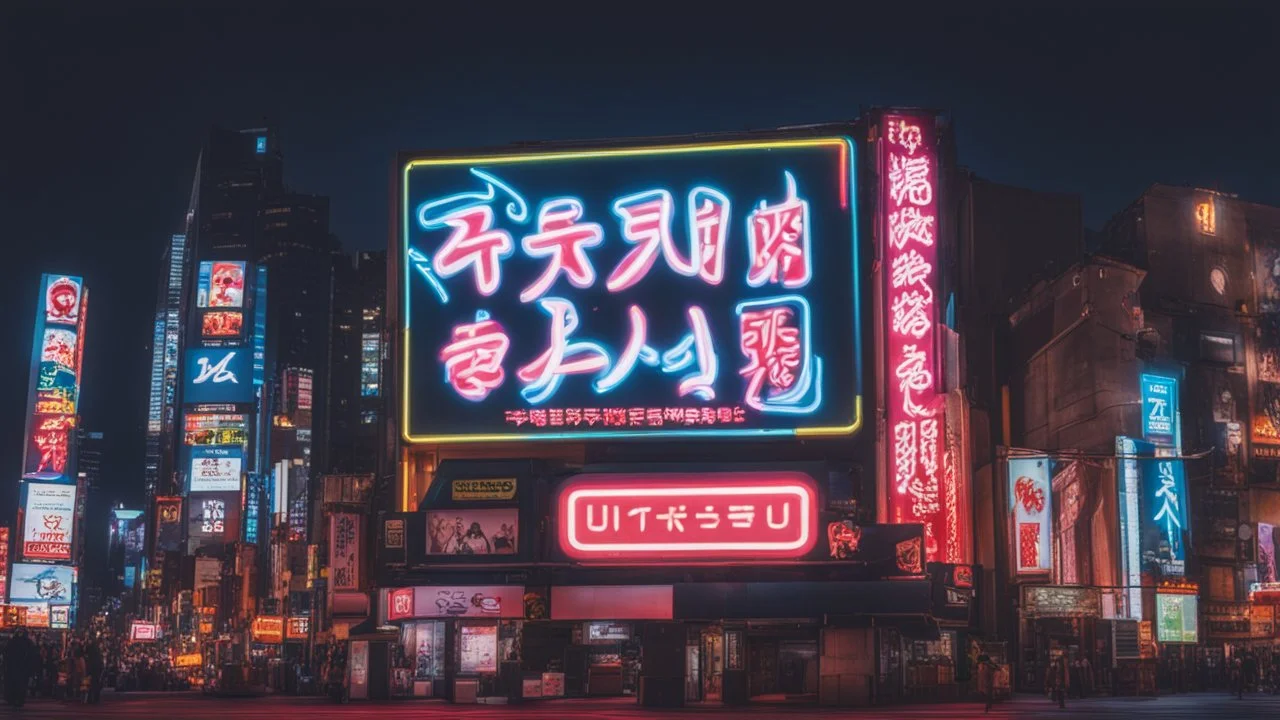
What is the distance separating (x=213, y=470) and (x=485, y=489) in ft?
512

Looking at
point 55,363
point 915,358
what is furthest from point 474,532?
point 55,363

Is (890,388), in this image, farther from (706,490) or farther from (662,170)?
(662,170)

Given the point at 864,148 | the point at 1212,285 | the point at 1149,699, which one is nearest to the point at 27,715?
the point at 864,148

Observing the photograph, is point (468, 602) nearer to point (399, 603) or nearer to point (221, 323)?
point (399, 603)

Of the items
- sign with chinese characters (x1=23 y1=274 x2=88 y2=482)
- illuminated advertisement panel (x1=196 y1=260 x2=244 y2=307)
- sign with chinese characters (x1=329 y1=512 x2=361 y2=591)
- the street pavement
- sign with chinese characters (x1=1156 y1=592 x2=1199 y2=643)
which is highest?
illuminated advertisement panel (x1=196 y1=260 x2=244 y2=307)

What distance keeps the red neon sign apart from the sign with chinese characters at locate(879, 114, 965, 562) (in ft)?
10.8

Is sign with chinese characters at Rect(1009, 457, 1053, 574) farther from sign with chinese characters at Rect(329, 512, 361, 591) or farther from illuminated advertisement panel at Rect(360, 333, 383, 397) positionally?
illuminated advertisement panel at Rect(360, 333, 383, 397)

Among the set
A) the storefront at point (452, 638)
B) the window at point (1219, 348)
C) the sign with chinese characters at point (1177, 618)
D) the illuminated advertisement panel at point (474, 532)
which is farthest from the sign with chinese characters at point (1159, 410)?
the illuminated advertisement panel at point (474, 532)

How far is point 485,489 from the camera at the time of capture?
40156mm

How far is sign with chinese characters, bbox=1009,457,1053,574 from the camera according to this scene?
5250 centimetres

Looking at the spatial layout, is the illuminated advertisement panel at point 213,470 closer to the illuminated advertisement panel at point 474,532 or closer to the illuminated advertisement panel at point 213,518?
the illuminated advertisement panel at point 213,518

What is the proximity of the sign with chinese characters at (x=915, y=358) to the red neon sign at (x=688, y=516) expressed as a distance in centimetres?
328

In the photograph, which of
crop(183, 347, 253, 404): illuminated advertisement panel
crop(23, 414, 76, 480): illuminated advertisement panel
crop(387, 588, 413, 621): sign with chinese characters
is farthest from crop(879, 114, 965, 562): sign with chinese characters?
crop(183, 347, 253, 404): illuminated advertisement panel

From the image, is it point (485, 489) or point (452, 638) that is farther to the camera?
point (452, 638)
